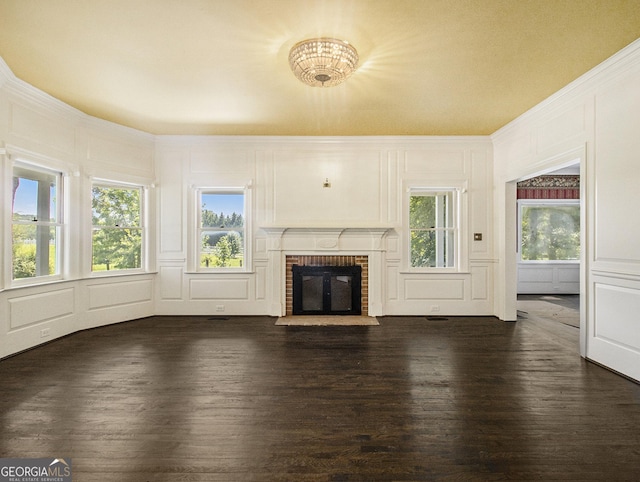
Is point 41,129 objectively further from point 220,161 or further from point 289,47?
point 289,47

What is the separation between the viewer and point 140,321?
15.2 feet

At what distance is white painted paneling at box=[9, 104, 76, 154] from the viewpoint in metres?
3.34

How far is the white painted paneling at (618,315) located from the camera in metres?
2.72

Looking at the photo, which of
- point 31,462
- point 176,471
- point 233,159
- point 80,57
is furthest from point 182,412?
point 233,159

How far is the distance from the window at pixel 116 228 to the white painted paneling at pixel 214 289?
0.93 meters

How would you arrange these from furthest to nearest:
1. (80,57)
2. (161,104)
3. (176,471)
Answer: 1. (161,104)
2. (80,57)
3. (176,471)

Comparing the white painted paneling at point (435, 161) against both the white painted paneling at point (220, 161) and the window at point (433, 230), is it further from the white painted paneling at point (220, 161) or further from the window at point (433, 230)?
the white painted paneling at point (220, 161)

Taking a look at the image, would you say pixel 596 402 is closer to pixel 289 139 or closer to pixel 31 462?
pixel 31 462

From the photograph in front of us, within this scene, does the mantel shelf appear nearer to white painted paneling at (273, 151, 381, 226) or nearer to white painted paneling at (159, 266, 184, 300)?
white painted paneling at (273, 151, 381, 226)

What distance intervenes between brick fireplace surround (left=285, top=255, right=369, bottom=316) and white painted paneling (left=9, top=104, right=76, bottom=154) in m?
3.31

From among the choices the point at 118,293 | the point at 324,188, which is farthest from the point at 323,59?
the point at 118,293

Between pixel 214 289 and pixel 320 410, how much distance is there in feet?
10.7

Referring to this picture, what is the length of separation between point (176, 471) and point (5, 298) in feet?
9.99

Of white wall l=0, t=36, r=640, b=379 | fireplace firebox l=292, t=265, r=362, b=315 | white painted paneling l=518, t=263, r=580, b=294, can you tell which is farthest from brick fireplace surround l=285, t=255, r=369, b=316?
white painted paneling l=518, t=263, r=580, b=294
